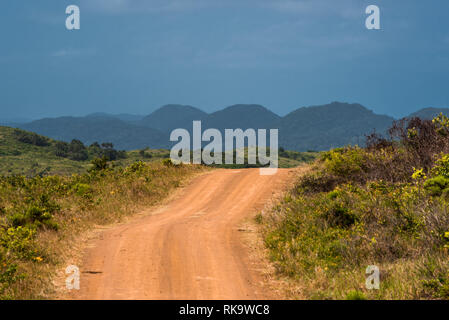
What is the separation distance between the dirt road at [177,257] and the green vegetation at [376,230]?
1.17 metres

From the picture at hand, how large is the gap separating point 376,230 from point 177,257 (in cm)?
531

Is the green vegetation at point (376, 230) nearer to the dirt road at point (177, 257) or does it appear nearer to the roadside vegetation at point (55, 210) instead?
the dirt road at point (177, 257)

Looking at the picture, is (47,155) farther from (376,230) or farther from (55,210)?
(376,230)

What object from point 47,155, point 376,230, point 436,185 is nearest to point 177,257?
point 376,230

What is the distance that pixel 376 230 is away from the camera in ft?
36.0

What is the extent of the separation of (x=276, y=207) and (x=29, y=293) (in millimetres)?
9607

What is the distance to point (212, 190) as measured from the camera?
2278 centimetres

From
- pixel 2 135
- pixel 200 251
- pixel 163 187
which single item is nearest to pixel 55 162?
pixel 2 135

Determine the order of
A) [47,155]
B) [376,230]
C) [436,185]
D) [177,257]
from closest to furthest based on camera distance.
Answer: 1. [376,230]
2. [177,257]
3. [436,185]
4. [47,155]

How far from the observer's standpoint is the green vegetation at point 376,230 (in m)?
8.33

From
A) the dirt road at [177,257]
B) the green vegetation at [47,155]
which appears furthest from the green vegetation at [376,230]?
the green vegetation at [47,155]

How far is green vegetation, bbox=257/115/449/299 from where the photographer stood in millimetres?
8328

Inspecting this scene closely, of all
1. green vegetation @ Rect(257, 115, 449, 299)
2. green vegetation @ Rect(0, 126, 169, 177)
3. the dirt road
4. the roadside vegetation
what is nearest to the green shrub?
green vegetation @ Rect(257, 115, 449, 299)
